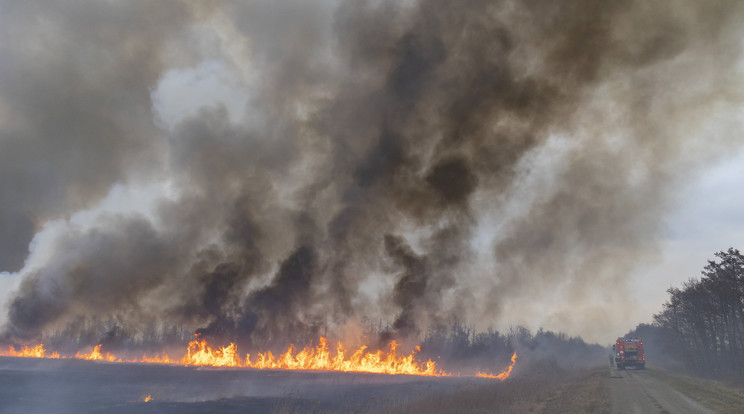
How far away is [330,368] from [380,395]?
30083 mm

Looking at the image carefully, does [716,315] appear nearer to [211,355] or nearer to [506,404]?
[506,404]

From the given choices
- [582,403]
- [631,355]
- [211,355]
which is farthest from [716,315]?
[211,355]

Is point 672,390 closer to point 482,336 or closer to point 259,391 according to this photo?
point 259,391

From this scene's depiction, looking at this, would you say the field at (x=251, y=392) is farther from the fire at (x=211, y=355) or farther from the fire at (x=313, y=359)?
the fire at (x=211, y=355)

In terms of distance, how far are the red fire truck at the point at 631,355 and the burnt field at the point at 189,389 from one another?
37634mm

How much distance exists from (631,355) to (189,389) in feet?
224

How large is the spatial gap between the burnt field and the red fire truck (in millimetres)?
37634

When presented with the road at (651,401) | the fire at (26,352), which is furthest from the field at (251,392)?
the fire at (26,352)

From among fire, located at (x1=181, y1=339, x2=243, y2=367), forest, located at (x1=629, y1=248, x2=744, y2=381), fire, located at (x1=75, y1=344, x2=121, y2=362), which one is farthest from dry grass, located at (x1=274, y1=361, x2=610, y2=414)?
fire, located at (x1=75, y1=344, x2=121, y2=362)

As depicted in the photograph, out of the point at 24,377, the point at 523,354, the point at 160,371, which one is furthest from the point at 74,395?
the point at 523,354

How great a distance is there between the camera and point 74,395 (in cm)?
4122

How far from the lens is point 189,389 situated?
50000 mm

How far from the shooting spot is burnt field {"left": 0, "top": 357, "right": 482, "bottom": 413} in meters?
34.8

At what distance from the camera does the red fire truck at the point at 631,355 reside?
239 ft
